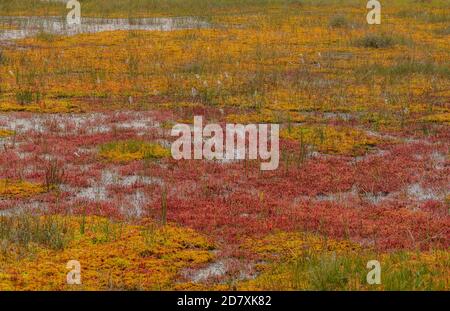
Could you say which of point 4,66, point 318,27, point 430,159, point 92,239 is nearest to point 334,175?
point 430,159

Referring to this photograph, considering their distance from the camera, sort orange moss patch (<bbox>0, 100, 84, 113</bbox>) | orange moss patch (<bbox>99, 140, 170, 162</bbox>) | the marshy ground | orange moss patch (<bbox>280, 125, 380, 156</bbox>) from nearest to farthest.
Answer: the marshy ground, orange moss patch (<bbox>99, 140, 170, 162</bbox>), orange moss patch (<bbox>280, 125, 380, 156</bbox>), orange moss patch (<bbox>0, 100, 84, 113</bbox>)

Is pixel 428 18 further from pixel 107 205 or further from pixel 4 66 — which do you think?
pixel 107 205

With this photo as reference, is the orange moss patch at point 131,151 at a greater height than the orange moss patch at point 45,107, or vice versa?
the orange moss patch at point 45,107

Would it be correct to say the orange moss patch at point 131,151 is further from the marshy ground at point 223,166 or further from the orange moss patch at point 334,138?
the orange moss patch at point 334,138

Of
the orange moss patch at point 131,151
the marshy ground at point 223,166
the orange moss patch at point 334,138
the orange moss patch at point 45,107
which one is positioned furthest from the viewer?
the orange moss patch at point 45,107

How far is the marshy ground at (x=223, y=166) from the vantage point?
11125 mm

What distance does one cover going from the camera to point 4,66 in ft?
99.5

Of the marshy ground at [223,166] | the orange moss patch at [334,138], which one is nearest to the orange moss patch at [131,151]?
the marshy ground at [223,166]

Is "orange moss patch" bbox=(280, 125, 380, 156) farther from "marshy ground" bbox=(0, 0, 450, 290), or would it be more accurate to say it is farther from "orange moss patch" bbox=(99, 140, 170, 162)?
"orange moss patch" bbox=(99, 140, 170, 162)

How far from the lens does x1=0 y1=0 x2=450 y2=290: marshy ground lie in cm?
1112

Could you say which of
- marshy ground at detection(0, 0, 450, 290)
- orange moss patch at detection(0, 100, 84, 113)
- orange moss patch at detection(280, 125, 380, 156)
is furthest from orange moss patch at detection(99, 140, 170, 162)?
orange moss patch at detection(0, 100, 84, 113)

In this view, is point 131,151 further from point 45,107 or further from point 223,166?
point 45,107

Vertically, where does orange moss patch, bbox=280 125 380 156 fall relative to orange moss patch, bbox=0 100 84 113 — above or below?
below

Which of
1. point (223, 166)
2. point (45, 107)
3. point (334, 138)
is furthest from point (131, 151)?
point (45, 107)
